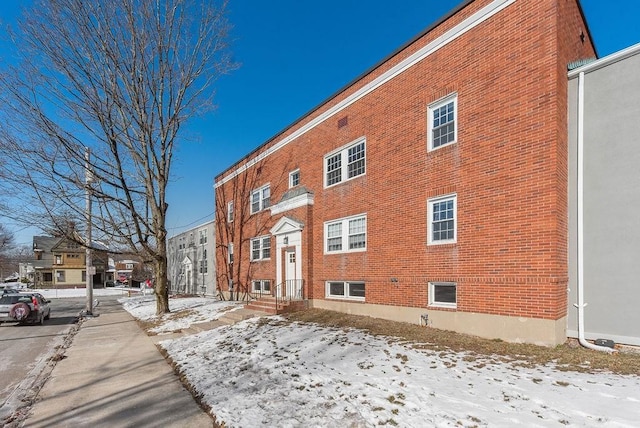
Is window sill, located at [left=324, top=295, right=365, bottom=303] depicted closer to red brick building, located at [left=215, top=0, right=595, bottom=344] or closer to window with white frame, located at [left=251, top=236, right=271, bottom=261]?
red brick building, located at [left=215, top=0, right=595, bottom=344]

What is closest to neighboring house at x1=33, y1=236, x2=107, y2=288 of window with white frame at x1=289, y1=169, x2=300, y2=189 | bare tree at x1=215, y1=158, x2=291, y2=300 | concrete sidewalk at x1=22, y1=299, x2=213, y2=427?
bare tree at x1=215, y1=158, x2=291, y2=300

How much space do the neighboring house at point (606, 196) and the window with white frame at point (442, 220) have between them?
2647 millimetres

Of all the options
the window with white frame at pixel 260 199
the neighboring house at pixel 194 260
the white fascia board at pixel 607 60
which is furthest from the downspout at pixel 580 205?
the neighboring house at pixel 194 260

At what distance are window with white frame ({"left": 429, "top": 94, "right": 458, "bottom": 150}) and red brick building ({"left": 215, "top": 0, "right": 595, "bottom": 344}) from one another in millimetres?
43

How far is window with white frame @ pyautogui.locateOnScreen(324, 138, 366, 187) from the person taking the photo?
1355cm

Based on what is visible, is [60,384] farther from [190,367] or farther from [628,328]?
[628,328]

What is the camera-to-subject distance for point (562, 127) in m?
8.34

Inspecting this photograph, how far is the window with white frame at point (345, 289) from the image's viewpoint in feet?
43.1

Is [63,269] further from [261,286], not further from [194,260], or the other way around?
[261,286]

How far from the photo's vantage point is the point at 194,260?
1276 inches

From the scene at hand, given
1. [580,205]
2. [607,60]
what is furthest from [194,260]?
[607,60]

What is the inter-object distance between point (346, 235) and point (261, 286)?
7501 mm

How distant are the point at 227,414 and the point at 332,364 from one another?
2347mm

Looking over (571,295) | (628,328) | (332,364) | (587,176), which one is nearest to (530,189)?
(587,176)
